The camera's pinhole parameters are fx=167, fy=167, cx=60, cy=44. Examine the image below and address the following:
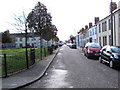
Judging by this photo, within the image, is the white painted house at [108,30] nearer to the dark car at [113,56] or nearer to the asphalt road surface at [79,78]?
the dark car at [113,56]

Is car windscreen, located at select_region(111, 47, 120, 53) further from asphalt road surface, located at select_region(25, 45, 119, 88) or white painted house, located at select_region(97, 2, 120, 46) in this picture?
white painted house, located at select_region(97, 2, 120, 46)

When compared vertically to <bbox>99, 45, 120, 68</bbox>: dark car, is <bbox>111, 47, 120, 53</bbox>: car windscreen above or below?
above

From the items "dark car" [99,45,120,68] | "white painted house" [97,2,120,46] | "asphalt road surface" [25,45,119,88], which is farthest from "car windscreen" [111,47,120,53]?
"white painted house" [97,2,120,46]

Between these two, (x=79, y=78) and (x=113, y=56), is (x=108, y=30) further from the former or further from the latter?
(x=79, y=78)

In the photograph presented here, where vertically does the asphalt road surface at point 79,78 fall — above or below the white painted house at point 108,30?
below

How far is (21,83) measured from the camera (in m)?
7.05

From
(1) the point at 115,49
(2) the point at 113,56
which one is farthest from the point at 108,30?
(2) the point at 113,56

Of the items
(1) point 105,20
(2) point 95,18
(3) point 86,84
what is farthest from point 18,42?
(3) point 86,84

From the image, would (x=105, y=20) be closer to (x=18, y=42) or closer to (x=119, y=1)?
(x=119, y=1)

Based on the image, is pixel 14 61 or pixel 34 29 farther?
pixel 34 29

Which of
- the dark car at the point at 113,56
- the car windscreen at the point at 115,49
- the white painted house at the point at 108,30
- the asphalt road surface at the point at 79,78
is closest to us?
the asphalt road surface at the point at 79,78

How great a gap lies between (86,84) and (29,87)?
2374mm

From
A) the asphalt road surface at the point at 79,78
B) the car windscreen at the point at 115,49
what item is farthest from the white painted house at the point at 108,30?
the asphalt road surface at the point at 79,78

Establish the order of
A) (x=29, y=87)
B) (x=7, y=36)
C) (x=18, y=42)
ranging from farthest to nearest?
(x=18, y=42)
(x=7, y=36)
(x=29, y=87)
